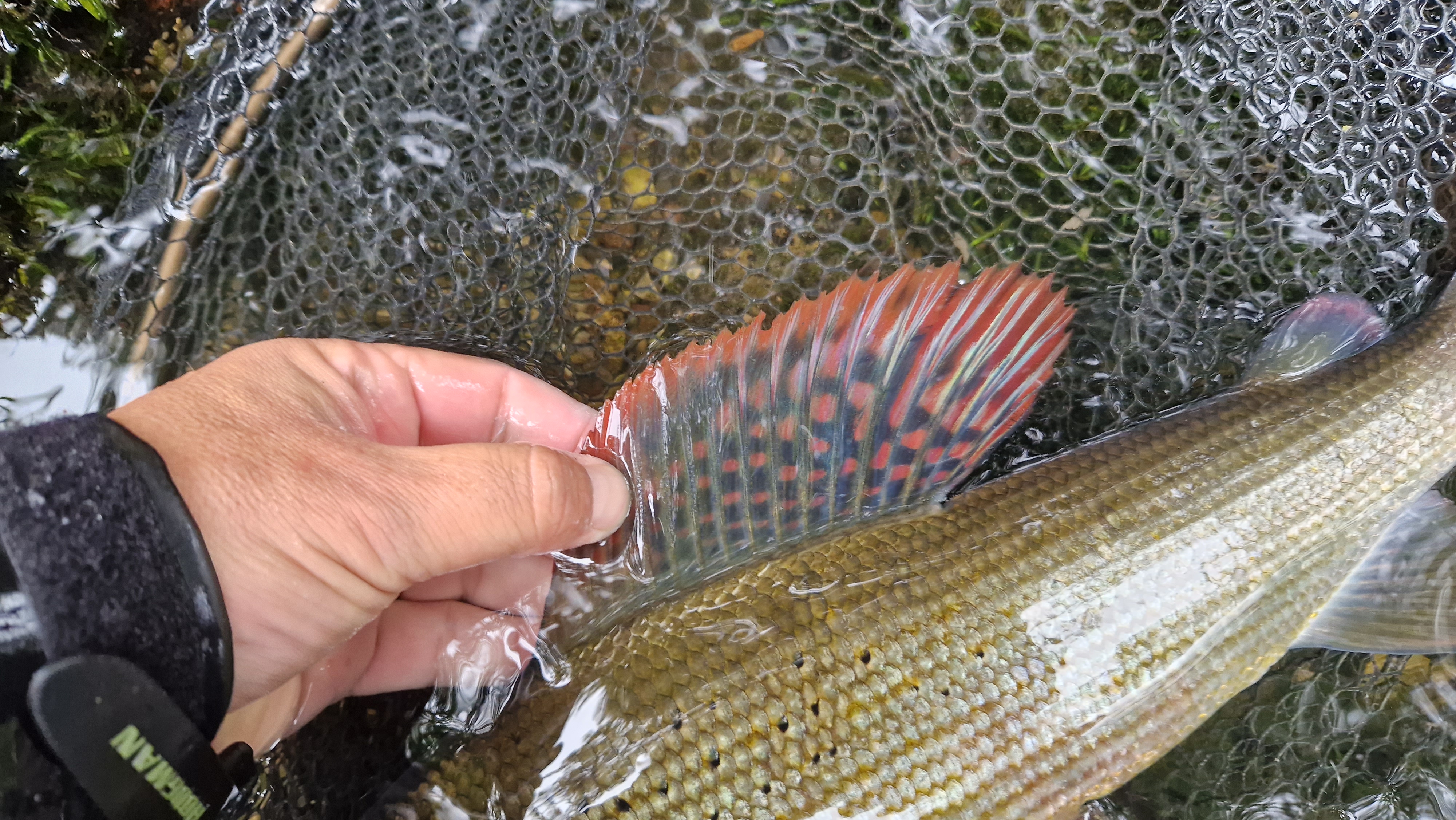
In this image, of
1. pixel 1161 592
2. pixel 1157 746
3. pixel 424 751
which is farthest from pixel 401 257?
pixel 1157 746

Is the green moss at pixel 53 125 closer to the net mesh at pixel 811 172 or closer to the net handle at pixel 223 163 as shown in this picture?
the net mesh at pixel 811 172

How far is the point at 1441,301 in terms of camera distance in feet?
6.03

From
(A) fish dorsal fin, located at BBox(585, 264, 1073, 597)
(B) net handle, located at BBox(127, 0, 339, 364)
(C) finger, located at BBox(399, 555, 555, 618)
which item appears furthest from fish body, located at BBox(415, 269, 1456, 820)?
(B) net handle, located at BBox(127, 0, 339, 364)

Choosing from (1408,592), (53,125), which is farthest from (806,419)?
(53,125)

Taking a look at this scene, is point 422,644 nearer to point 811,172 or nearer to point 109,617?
point 109,617

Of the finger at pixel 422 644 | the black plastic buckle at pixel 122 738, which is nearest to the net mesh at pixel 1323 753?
the finger at pixel 422 644

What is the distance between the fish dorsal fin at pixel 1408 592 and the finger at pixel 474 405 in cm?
177

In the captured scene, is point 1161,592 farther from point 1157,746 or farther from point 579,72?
point 579,72

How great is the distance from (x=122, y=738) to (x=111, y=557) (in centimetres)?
26

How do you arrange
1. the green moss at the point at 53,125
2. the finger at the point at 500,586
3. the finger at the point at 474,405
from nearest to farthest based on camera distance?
the finger at the point at 500,586
the finger at the point at 474,405
the green moss at the point at 53,125

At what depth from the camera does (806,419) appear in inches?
64.2

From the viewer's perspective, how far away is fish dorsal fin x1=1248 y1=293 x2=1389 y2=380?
1890 millimetres

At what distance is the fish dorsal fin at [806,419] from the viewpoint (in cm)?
161

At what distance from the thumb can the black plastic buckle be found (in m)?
0.36
